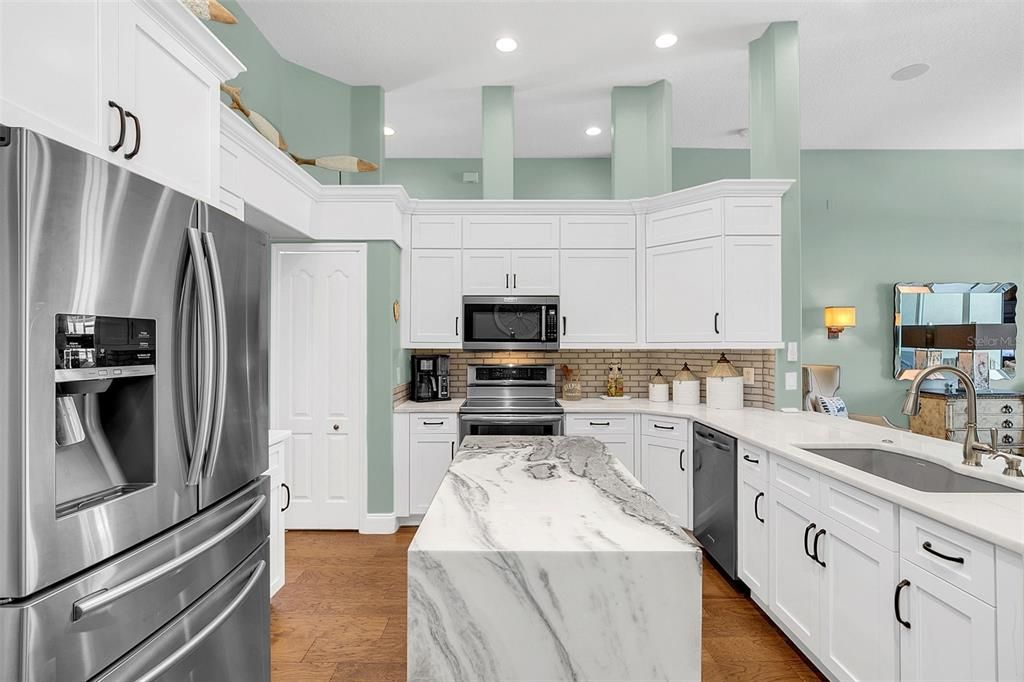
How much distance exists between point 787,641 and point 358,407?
2.85 m

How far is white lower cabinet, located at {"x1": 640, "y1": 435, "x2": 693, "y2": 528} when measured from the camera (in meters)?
3.57

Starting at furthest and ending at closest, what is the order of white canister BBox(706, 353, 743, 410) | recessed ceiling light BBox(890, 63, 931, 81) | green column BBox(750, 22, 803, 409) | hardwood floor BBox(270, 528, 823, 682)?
1. recessed ceiling light BBox(890, 63, 931, 81)
2. white canister BBox(706, 353, 743, 410)
3. green column BBox(750, 22, 803, 409)
4. hardwood floor BBox(270, 528, 823, 682)

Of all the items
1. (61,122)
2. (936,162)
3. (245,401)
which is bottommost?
(245,401)

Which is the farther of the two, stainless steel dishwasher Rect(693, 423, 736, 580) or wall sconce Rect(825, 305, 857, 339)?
wall sconce Rect(825, 305, 857, 339)

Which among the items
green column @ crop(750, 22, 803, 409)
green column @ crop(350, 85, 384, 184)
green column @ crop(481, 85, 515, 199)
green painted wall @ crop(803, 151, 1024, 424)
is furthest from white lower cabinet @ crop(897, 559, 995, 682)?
green painted wall @ crop(803, 151, 1024, 424)

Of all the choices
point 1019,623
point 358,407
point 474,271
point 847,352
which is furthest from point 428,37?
point 847,352

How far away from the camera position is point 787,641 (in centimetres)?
238

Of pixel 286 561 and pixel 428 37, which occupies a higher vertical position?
pixel 428 37

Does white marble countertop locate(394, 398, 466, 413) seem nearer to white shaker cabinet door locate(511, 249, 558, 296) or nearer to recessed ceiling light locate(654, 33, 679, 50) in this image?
white shaker cabinet door locate(511, 249, 558, 296)

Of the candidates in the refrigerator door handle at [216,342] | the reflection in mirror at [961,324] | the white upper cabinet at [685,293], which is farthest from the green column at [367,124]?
the reflection in mirror at [961,324]

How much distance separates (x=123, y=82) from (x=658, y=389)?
375cm

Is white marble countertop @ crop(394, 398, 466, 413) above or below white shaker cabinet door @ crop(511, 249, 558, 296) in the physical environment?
below

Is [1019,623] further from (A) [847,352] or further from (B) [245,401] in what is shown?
(A) [847,352]

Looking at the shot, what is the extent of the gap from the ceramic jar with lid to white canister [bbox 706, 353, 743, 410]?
0.44m
